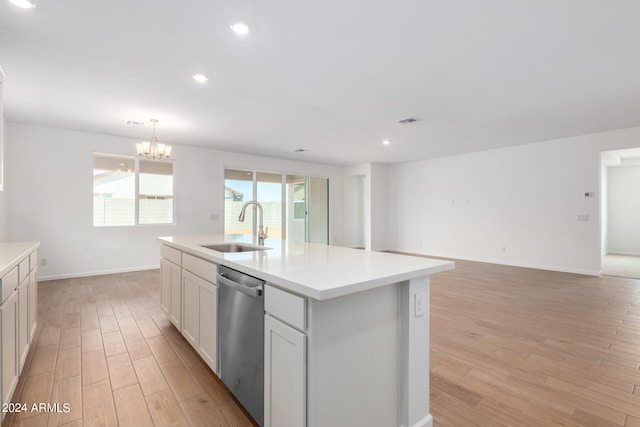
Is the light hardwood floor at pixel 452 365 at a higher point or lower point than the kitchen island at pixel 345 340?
lower

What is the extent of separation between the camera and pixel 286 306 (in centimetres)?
127

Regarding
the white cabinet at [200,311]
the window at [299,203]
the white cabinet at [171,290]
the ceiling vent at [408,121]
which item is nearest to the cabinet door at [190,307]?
the white cabinet at [200,311]

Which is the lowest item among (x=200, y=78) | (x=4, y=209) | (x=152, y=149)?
(x=4, y=209)

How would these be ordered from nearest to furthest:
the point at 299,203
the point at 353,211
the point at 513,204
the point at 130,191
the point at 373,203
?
→ the point at 130,191 < the point at 513,204 < the point at 299,203 < the point at 373,203 < the point at 353,211

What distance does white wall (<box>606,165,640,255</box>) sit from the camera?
25.1 feet

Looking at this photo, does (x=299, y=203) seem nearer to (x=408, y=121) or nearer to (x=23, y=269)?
(x=408, y=121)

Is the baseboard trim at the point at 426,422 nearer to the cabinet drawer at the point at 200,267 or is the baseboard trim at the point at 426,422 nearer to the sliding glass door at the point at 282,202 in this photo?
the cabinet drawer at the point at 200,267

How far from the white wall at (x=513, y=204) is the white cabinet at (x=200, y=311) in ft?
20.9

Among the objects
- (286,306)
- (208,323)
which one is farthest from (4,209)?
(286,306)

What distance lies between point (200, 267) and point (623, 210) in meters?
10.5

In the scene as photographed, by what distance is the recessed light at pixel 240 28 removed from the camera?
7.13 ft

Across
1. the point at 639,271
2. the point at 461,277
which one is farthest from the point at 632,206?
the point at 461,277

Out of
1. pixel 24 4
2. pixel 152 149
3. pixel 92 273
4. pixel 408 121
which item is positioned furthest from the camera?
pixel 92 273

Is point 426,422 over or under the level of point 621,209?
under
